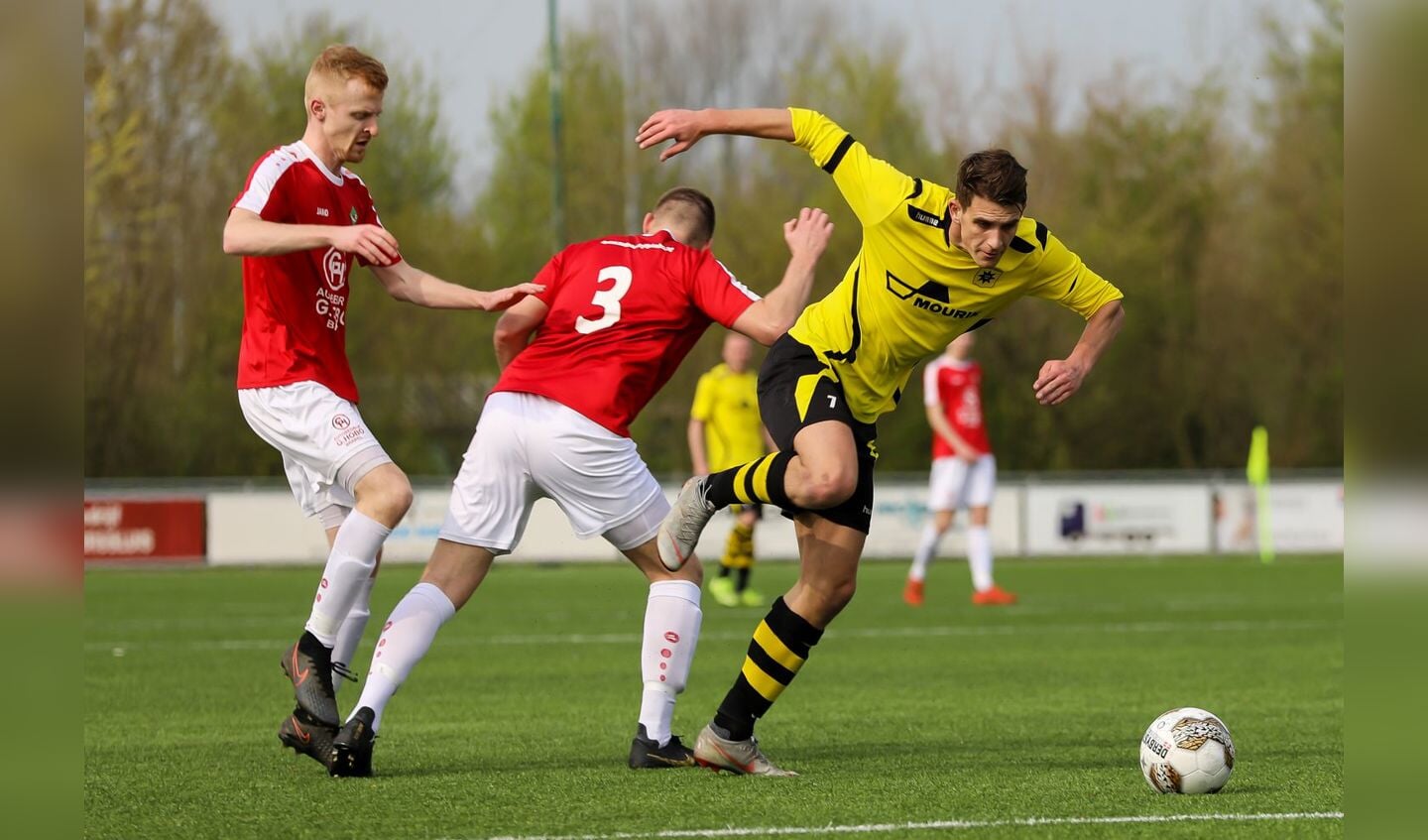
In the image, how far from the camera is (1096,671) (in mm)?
9617

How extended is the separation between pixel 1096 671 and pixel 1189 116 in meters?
26.7

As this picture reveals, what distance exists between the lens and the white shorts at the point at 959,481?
15.3 meters

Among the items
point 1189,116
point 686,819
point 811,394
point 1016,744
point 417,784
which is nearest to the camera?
point 686,819

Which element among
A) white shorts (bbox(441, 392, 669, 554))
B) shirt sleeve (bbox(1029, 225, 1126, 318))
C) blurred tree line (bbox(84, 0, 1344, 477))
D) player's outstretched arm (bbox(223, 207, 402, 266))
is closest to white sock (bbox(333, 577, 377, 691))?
white shorts (bbox(441, 392, 669, 554))

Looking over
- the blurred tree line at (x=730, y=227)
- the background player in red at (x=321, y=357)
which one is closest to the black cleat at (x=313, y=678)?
the background player in red at (x=321, y=357)

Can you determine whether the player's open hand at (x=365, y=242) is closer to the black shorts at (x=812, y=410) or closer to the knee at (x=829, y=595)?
the black shorts at (x=812, y=410)

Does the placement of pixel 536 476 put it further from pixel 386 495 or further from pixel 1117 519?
pixel 1117 519

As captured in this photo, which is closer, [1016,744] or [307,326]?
[307,326]

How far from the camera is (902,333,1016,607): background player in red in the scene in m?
15.0

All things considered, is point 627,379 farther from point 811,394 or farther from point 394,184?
point 394,184

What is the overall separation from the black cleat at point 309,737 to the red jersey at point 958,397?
9.87m

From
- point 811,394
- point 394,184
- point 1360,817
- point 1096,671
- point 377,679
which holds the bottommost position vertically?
point 1096,671

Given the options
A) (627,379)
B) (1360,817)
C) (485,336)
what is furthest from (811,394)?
(485,336)

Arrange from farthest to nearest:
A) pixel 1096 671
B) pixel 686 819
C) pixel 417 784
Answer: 1. pixel 1096 671
2. pixel 417 784
3. pixel 686 819
